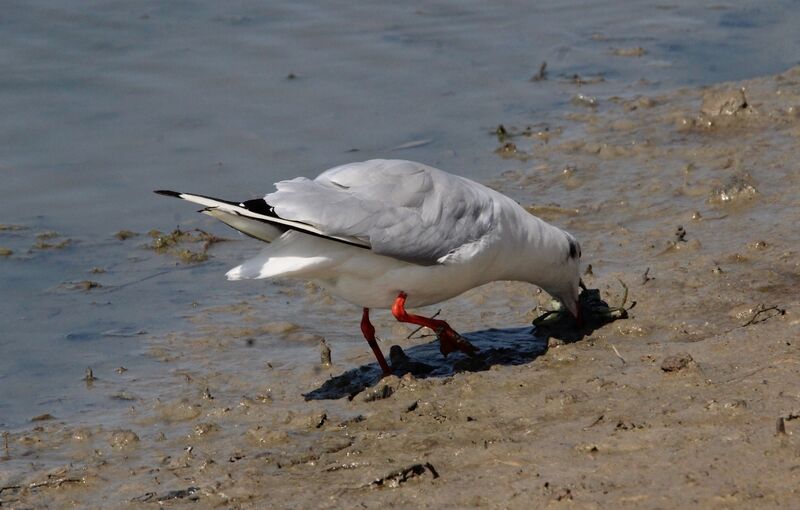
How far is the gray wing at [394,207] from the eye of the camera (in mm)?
6656

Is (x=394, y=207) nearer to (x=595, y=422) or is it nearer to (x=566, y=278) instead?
(x=566, y=278)

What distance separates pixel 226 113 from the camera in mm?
12016

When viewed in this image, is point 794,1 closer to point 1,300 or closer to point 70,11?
point 70,11

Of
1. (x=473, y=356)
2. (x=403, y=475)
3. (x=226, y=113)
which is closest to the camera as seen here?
(x=403, y=475)

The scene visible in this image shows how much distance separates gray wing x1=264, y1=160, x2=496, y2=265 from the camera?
666 cm

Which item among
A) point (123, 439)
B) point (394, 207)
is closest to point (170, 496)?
point (123, 439)

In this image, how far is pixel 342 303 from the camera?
28.3 ft

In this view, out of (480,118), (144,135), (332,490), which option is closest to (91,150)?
(144,135)

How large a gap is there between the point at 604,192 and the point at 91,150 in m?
4.55

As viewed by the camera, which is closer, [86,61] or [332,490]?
[332,490]

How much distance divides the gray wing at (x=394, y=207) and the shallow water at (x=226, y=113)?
3.29 ft

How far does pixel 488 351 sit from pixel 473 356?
0.13 meters

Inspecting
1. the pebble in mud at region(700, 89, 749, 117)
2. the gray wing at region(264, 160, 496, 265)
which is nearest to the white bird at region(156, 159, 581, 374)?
the gray wing at region(264, 160, 496, 265)

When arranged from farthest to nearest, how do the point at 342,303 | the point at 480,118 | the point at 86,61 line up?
the point at 86,61, the point at 480,118, the point at 342,303
